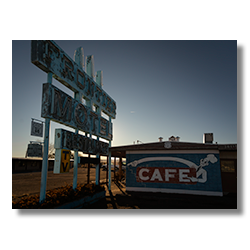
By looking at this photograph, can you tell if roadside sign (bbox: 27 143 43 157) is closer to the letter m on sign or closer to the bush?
the letter m on sign

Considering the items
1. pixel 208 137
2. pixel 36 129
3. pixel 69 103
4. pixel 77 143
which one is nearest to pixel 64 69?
pixel 69 103

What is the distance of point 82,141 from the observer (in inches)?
377

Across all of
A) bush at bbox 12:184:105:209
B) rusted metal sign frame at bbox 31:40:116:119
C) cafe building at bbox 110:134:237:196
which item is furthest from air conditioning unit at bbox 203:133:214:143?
bush at bbox 12:184:105:209

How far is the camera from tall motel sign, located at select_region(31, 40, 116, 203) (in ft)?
22.1

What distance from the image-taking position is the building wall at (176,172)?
1224 centimetres

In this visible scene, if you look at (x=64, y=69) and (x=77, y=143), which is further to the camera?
(x=77, y=143)

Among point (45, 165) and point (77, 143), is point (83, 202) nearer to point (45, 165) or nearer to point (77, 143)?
point (77, 143)

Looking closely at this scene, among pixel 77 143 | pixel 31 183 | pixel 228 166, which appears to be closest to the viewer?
pixel 77 143

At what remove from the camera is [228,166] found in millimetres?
13664

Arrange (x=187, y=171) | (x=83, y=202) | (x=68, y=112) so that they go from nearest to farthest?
(x=68, y=112) < (x=83, y=202) < (x=187, y=171)

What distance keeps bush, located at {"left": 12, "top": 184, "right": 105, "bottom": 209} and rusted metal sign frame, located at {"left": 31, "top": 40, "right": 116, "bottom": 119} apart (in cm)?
523

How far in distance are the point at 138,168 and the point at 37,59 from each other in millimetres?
10374

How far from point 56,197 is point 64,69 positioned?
19.2ft

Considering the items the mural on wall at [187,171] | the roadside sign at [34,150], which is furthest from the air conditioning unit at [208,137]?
the roadside sign at [34,150]
